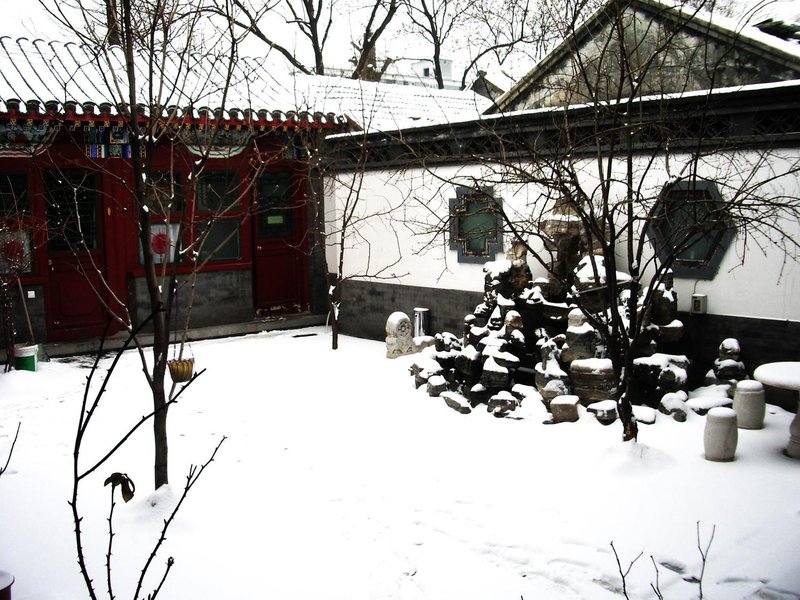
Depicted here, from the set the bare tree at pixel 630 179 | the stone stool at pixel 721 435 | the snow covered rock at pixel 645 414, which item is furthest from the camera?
the snow covered rock at pixel 645 414

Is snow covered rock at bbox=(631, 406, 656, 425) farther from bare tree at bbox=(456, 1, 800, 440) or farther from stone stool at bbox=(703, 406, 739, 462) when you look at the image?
stone stool at bbox=(703, 406, 739, 462)

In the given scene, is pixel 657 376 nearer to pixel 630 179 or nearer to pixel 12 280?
pixel 630 179

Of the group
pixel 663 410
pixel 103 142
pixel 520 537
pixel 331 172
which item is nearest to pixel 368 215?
pixel 331 172

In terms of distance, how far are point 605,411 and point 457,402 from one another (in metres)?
1.55

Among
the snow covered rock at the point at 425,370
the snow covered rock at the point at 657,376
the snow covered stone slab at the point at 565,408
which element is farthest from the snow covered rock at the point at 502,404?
the snow covered rock at the point at 657,376

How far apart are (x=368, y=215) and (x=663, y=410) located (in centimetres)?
609

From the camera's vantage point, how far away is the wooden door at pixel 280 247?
12883 millimetres

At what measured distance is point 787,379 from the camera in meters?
5.96

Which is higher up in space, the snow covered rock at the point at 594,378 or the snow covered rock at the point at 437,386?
the snow covered rock at the point at 594,378

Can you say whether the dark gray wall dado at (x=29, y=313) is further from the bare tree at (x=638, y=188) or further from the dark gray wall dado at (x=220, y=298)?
the bare tree at (x=638, y=188)

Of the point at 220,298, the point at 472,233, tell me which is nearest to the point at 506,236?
the point at 472,233

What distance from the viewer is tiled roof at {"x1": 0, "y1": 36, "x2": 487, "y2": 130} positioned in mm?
9703

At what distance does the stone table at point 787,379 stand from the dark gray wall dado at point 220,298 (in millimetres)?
Answer: 8365

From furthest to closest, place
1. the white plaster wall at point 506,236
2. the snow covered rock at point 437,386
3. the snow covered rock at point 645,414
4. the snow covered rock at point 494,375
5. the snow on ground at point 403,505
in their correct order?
the snow covered rock at point 437,386, the snow covered rock at point 494,375, the white plaster wall at point 506,236, the snow covered rock at point 645,414, the snow on ground at point 403,505
